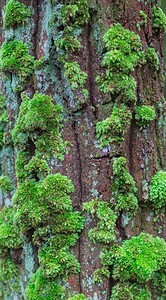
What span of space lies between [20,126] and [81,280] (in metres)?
0.84

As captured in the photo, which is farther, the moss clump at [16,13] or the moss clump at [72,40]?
the moss clump at [16,13]

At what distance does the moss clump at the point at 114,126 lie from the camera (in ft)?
4.40

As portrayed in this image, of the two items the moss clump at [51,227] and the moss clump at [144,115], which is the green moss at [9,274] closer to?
the moss clump at [51,227]

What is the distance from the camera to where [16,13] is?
1.49 meters

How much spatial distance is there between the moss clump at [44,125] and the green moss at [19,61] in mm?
151

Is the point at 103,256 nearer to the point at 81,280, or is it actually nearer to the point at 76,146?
the point at 81,280

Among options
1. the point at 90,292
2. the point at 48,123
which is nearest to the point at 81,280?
the point at 90,292

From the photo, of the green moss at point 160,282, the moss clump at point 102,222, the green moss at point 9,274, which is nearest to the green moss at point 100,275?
the moss clump at point 102,222

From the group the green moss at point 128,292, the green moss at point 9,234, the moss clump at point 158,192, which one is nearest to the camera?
the green moss at point 128,292

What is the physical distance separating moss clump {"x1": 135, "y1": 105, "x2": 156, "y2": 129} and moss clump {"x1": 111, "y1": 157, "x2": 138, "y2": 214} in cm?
24

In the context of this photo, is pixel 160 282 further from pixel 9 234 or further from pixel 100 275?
pixel 9 234

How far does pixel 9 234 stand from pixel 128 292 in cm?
71

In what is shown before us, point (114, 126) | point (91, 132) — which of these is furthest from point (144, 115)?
point (91, 132)

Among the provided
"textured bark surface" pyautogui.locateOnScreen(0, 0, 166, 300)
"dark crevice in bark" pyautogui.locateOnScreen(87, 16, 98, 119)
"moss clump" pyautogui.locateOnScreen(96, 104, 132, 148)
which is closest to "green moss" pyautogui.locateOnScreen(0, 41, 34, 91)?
"textured bark surface" pyautogui.locateOnScreen(0, 0, 166, 300)
